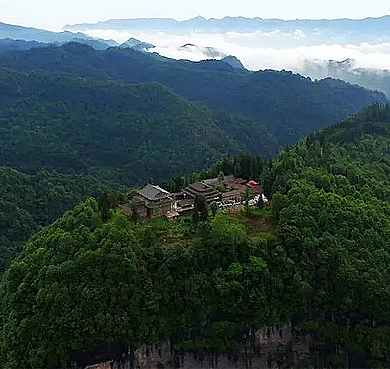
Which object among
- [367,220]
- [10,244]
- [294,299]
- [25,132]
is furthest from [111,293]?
[25,132]

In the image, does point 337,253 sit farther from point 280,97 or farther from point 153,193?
point 280,97

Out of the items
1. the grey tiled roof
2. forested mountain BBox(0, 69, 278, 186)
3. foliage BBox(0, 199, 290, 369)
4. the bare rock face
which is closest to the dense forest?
foliage BBox(0, 199, 290, 369)

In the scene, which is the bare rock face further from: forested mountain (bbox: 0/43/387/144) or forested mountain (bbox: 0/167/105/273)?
forested mountain (bbox: 0/43/387/144)

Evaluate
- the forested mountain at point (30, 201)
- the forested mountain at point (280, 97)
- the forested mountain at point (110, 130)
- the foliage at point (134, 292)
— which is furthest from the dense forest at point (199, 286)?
the forested mountain at point (280, 97)

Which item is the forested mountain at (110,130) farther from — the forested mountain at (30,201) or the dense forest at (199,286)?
the dense forest at (199,286)

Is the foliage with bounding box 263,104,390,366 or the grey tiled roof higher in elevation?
the grey tiled roof

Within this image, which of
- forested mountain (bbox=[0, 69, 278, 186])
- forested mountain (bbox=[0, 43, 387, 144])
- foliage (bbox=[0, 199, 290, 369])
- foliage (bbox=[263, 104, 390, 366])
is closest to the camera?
foliage (bbox=[0, 199, 290, 369])

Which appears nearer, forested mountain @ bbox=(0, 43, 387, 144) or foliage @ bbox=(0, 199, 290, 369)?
foliage @ bbox=(0, 199, 290, 369)
